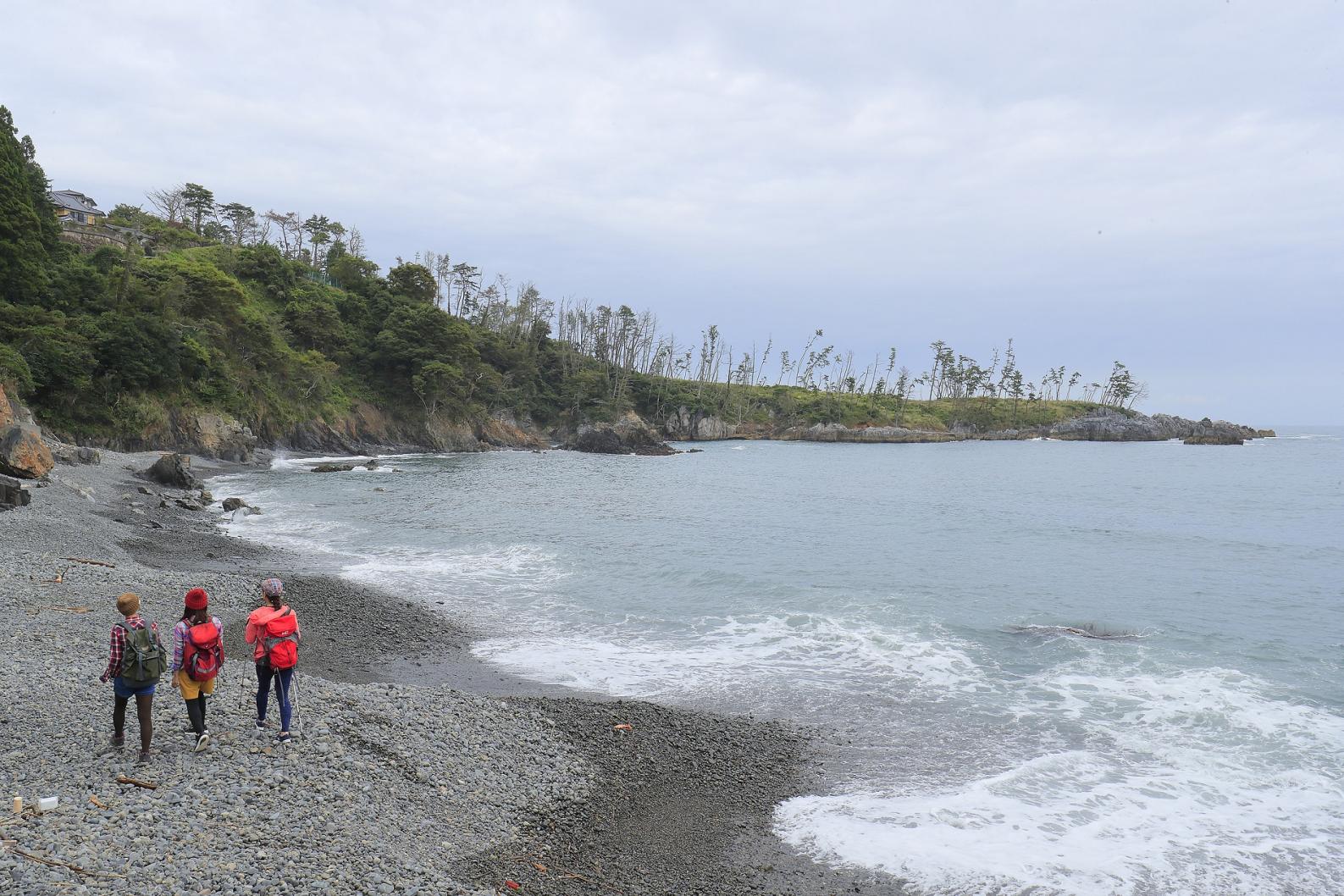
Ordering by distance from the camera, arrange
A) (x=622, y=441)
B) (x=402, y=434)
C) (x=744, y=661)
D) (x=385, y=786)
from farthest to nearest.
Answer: (x=622, y=441)
(x=402, y=434)
(x=744, y=661)
(x=385, y=786)

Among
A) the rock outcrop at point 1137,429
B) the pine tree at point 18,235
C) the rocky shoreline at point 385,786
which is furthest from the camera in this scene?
the rock outcrop at point 1137,429

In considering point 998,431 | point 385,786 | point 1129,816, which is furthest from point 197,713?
point 998,431

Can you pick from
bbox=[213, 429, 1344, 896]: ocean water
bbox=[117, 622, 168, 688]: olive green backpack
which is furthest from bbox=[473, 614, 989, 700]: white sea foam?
bbox=[117, 622, 168, 688]: olive green backpack

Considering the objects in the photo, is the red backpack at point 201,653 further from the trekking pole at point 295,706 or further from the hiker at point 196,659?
the trekking pole at point 295,706

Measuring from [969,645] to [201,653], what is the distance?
544 inches

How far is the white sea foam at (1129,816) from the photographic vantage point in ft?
25.9

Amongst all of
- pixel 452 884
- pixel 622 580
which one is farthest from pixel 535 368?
pixel 452 884

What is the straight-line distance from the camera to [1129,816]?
9.07 m

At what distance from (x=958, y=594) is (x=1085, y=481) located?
40.6m

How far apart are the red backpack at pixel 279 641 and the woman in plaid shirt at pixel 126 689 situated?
1.00m

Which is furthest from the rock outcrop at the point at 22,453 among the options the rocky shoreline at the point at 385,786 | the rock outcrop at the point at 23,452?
the rocky shoreline at the point at 385,786

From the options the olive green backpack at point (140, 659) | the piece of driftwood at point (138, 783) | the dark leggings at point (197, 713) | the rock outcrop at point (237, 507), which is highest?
the olive green backpack at point (140, 659)

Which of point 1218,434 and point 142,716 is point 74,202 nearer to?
point 142,716

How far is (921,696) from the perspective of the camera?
1290 centimetres
